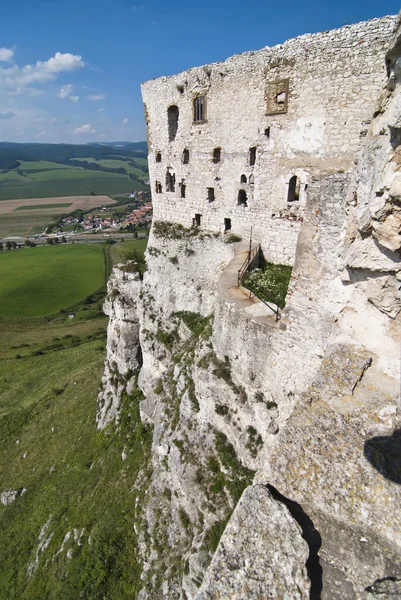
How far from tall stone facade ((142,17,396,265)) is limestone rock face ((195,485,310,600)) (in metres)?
8.64

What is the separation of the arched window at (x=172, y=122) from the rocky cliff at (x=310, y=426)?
421 inches

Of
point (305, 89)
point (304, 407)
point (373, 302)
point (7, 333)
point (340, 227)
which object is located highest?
point (305, 89)

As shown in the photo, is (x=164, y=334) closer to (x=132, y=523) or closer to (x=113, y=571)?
(x=132, y=523)

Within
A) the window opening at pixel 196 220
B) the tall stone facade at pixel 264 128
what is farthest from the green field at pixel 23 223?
the window opening at pixel 196 220

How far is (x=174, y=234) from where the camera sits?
876 inches

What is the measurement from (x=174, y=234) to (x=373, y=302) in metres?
15.4

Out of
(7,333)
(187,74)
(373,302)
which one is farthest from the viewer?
(7,333)

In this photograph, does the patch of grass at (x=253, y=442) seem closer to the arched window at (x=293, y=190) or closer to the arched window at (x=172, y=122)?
the arched window at (x=293, y=190)

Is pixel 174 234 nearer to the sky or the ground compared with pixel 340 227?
nearer to the ground

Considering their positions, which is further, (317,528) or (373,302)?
(373,302)

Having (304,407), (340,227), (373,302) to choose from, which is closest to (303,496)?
(304,407)

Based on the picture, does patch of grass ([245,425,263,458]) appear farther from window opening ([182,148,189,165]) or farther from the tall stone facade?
window opening ([182,148,189,165])

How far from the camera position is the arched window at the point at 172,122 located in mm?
21456

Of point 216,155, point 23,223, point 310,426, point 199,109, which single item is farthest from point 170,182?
point 23,223
